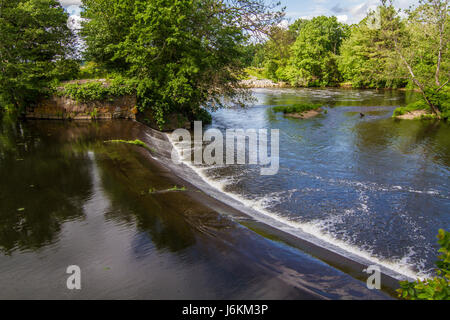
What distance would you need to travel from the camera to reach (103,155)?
Answer: 11.6 m

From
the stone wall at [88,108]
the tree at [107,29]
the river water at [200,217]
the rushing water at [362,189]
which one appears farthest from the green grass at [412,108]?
the tree at [107,29]

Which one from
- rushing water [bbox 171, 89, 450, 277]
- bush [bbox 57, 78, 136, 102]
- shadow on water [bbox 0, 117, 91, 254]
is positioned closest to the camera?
shadow on water [bbox 0, 117, 91, 254]

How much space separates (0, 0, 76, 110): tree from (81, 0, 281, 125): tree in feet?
7.72

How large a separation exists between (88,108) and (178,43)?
6879mm

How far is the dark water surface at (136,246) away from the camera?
177 inches

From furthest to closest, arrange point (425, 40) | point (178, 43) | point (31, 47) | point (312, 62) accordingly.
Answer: point (312, 62) < point (425, 40) < point (31, 47) < point (178, 43)

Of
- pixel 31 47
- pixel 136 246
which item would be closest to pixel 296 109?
pixel 31 47

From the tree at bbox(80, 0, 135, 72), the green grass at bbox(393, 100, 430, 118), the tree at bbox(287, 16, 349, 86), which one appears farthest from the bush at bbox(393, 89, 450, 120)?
the tree at bbox(287, 16, 349, 86)

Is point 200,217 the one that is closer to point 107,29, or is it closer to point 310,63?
point 107,29

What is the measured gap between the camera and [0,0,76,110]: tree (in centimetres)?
1712

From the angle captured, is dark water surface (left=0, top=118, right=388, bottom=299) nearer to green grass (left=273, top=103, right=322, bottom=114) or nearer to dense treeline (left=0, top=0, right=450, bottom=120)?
dense treeline (left=0, top=0, right=450, bottom=120)

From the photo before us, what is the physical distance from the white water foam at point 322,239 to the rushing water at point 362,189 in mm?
26

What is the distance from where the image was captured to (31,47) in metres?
18.7
